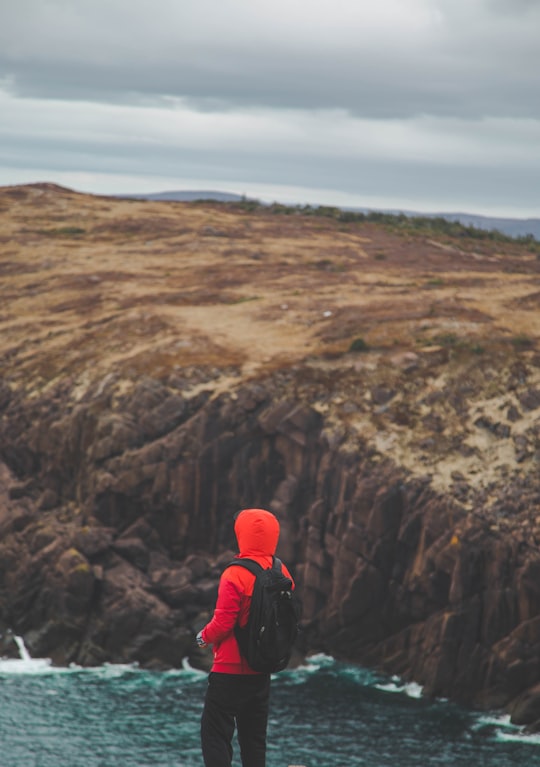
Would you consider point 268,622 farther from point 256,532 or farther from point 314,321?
point 314,321

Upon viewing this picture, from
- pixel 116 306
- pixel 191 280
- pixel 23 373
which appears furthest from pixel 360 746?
pixel 191 280

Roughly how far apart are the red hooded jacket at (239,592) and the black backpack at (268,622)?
93 mm

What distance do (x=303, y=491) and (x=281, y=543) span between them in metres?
3.05

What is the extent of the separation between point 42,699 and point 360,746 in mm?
14770

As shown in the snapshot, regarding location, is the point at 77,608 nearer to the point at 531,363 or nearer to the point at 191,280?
the point at 531,363

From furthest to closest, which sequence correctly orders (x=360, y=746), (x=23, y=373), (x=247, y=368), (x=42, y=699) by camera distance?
(x=23, y=373) → (x=247, y=368) → (x=42, y=699) → (x=360, y=746)

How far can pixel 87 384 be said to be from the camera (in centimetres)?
6612

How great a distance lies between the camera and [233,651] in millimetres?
13781

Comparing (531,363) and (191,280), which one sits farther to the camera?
(191,280)

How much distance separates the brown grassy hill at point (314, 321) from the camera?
57969 mm

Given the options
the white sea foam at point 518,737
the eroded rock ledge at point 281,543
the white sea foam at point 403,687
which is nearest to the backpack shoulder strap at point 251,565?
the white sea foam at point 518,737

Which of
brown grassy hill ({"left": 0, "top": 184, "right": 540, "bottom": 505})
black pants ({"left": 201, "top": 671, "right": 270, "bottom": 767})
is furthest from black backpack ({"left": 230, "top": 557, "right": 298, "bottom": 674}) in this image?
brown grassy hill ({"left": 0, "top": 184, "right": 540, "bottom": 505})

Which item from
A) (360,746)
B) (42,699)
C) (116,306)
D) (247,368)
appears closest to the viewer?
(360,746)

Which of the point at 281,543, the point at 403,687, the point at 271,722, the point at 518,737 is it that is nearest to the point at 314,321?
the point at 281,543
